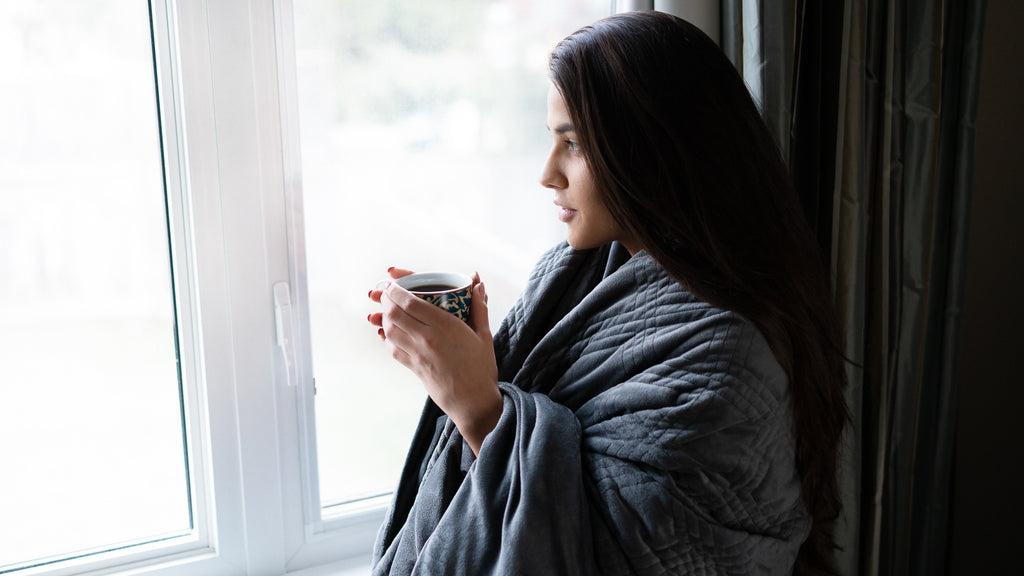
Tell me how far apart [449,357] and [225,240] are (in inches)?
18.0

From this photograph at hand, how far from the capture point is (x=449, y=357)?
0.97 meters

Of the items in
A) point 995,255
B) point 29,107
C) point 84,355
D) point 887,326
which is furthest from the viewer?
point 995,255

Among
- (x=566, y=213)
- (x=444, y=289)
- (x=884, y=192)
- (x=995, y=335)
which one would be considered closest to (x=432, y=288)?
(x=444, y=289)

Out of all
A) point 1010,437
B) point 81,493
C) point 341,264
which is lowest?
point 1010,437

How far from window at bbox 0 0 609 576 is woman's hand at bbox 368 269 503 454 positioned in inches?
13.6

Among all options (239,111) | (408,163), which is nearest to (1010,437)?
(408,163)

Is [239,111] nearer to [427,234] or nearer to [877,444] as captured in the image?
[427,234]

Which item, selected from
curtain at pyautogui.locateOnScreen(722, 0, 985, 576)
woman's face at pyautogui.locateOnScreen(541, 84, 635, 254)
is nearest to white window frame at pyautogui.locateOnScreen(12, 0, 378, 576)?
woman's face at pyautogui.locateOnScreen(541, 84, 635, 254)

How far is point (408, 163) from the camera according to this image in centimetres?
134

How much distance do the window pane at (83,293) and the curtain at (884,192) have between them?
93cm

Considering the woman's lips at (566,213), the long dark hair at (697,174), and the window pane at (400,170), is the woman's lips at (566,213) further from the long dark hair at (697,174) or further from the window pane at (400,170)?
the window pane at (400,170)

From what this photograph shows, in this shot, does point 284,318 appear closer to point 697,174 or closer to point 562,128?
point 562,128

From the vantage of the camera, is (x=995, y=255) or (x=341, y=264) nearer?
(x=341, y=264)

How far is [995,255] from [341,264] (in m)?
1.29
